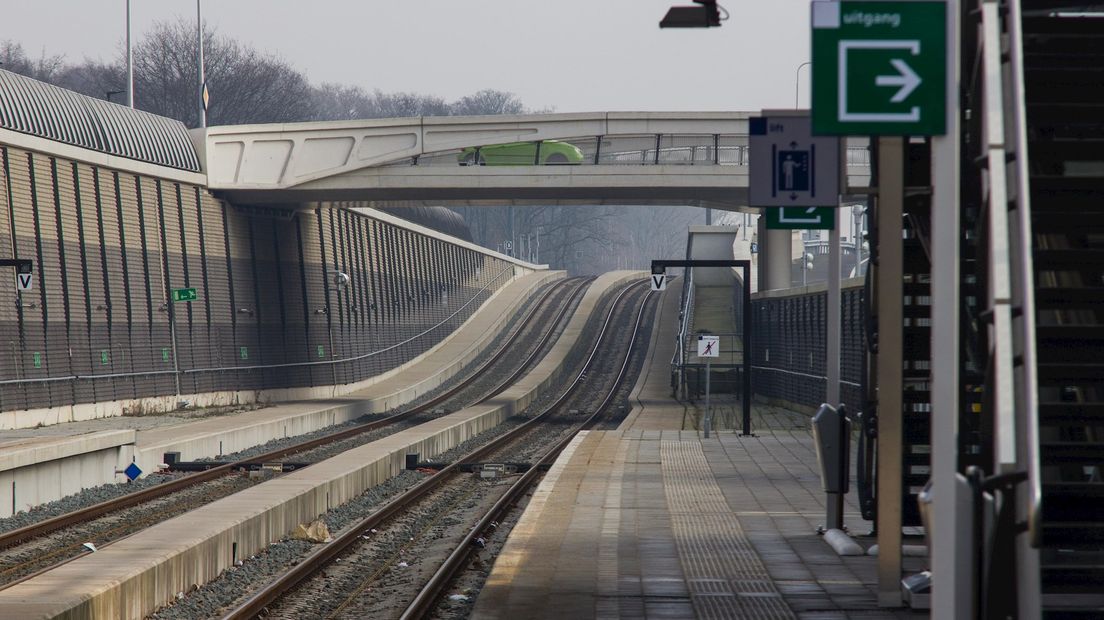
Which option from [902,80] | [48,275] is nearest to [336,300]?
[48,275]

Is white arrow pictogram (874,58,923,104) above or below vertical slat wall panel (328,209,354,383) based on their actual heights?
above

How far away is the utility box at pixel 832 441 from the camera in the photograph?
479 inches

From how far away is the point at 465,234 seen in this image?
83500 millimetres

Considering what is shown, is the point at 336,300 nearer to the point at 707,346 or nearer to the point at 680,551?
the point at 707,346

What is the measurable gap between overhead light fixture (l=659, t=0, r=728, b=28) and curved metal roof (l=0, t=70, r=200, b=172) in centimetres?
2276

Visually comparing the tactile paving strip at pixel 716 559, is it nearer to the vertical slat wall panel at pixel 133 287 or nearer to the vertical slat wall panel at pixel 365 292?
the vertical slat wall panel at pixel 133 287

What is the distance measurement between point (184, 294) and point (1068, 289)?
29.5 metres

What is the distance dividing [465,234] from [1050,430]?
75576mm

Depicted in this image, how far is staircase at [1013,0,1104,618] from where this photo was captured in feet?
22.0

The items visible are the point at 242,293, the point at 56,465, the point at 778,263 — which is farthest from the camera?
the point at 778,263

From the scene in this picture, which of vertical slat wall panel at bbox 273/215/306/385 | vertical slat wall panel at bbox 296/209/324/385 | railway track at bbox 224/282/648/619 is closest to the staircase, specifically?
railway track at bbox 224/282/648/619

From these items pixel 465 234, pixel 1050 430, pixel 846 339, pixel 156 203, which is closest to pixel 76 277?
pixel 156 203

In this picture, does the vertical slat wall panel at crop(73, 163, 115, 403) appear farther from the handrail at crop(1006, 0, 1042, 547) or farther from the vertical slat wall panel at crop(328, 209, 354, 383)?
the handrail at crop(1006, 0, 1042, 547)

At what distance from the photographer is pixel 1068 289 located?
7.08 m
